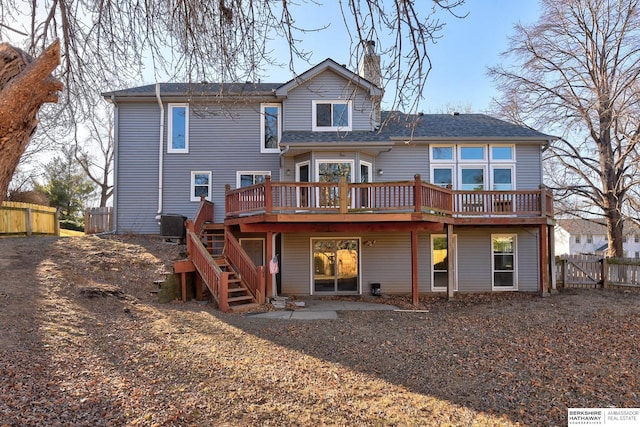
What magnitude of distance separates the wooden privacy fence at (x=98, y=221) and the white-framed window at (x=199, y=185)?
3.67 meters

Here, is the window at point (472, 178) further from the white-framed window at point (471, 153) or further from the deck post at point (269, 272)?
the deck post at point (269, 272)

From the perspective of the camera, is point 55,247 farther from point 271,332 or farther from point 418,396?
point 418,396

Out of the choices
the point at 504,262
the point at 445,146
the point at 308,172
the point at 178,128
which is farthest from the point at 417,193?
the point at 178,128

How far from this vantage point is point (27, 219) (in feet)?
46.7

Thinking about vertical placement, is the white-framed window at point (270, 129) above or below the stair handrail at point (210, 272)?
above

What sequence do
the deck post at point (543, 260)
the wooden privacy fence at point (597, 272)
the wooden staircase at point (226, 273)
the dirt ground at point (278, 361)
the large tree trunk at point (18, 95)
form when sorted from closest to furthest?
the large tree trunk at point (18, 95) → the dirt ground at point (278, 361) → the wooden staircase at point (226, 273) → the deck post at point (543, 260) → the wooden privacy fence at point (597, 272)

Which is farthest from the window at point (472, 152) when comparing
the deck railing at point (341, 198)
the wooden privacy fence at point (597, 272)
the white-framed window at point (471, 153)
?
the wooden privacy fence at point (597, 272)

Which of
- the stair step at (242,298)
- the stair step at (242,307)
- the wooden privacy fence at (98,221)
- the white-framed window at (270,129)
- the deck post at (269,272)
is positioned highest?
the white-framed window at (270,129)

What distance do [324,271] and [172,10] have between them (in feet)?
30.2

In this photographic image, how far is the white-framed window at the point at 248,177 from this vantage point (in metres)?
12.8

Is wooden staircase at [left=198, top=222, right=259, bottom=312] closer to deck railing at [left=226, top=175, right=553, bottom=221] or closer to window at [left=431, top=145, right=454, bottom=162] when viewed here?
deck railing at [left=226, top=175, right=553, bottom=221]

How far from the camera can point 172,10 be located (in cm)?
519

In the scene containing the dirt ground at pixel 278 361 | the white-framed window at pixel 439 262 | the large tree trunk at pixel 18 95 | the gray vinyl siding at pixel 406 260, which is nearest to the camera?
the large tree trunk at pixel 18 95

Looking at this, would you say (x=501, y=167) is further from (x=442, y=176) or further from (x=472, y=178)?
(x=442, y=176)
